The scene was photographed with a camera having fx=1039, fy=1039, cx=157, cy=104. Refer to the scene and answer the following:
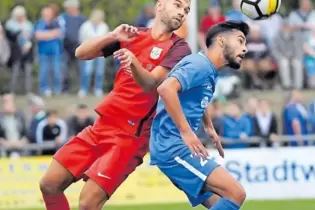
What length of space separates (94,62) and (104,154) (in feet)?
Result: 37.0

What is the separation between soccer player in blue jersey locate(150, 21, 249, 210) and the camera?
27.8 ft

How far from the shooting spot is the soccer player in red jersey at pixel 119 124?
929cm

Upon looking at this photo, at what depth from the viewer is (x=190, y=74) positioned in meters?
8.54

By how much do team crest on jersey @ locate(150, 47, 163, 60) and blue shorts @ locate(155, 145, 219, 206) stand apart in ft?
3.42

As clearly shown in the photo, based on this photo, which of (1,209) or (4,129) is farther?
(4,129)

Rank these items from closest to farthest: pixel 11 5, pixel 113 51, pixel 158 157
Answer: pixel 158 157, pixel 113 51, pixel 11 5

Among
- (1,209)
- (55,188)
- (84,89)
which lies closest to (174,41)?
(55,188)

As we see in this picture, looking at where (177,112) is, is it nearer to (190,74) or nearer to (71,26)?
(190,74)

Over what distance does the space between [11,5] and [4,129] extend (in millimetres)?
7185

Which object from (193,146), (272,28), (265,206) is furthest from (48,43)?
(193,146)

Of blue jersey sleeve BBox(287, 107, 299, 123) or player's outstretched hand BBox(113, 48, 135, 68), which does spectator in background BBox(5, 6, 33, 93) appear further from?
player's outstretched hand BBox(113, 48, 135, 68)

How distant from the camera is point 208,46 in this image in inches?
354

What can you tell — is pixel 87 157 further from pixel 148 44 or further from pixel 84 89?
pixel 84 89

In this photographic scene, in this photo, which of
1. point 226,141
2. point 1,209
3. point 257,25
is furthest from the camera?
point 257,25
